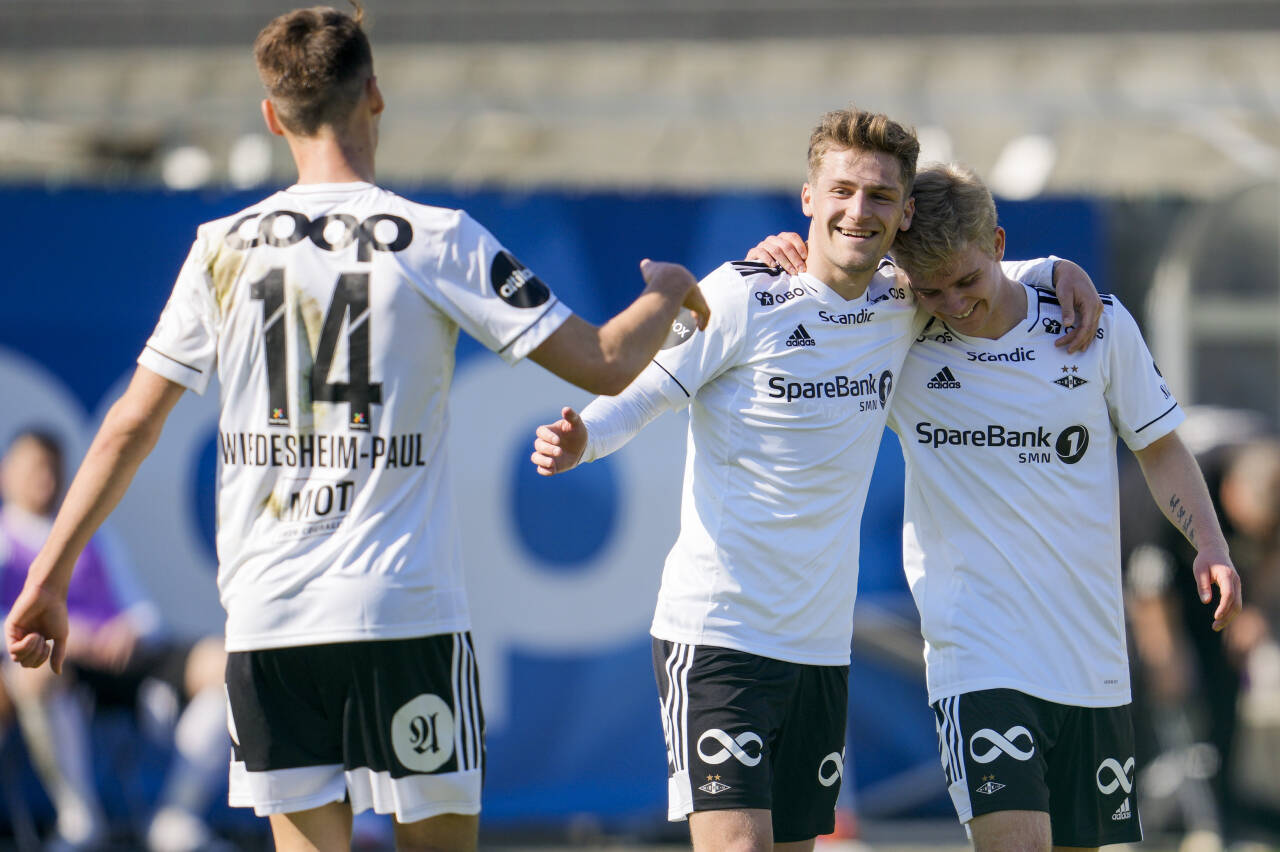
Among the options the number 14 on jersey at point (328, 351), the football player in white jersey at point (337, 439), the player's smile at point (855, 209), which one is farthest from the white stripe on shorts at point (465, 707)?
the player's smile at point (855, 209)

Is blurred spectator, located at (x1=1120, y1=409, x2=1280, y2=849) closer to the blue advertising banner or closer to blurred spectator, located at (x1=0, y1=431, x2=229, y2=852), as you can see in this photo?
the blue advertising banner

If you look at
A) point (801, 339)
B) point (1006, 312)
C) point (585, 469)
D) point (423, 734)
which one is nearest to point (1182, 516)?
point (1006, 312)

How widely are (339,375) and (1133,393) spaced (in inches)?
85.1

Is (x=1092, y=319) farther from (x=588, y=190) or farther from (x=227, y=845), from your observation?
(x=227, y=845)

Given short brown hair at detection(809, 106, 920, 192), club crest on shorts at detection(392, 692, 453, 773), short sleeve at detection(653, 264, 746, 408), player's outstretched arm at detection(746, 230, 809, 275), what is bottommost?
club crest on shorts at detection(392, 692, 453, 773)

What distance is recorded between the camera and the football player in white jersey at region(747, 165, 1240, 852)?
12.6 feet

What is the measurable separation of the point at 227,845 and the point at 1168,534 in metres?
4.77

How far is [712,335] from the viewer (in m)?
3.89

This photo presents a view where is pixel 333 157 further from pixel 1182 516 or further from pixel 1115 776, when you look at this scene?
pixel 1115 776

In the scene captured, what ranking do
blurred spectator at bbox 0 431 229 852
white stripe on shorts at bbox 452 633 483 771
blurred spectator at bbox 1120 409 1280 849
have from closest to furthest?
white stripe on shorts at bbox 452 633 483 771 → blurred spectator at bbox 0 431 229 852 → blurred spectator at bbox 1120 409 1280 849

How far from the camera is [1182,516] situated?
4031mm

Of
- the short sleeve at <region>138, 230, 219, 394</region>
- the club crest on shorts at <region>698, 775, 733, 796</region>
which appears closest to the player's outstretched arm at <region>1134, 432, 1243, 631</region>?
the club crest on shorts at <region>698, 775, 733, 796</region>

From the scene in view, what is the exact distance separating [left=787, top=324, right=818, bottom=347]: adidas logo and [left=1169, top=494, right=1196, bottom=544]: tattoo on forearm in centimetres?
112

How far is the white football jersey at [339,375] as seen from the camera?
3.25 metres
